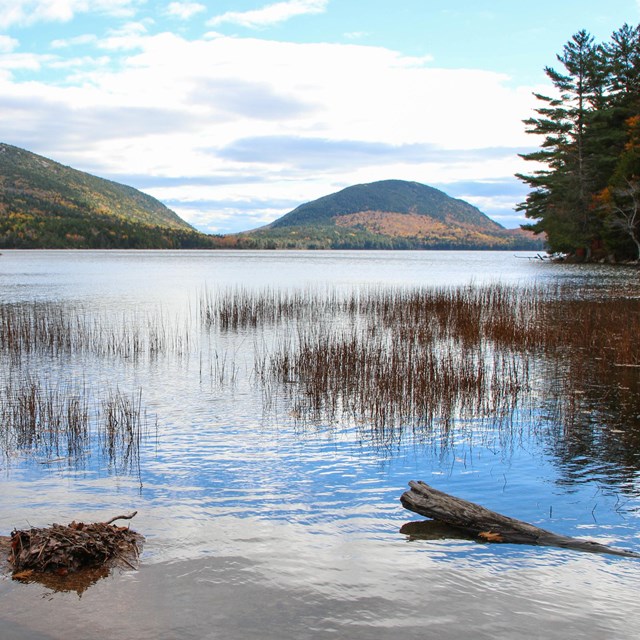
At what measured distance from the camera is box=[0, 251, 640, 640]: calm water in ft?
15.8

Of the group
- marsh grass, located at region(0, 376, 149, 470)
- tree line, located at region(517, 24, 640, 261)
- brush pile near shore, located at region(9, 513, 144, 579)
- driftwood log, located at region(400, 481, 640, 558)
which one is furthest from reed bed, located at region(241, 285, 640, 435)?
tree line, located at region(517, 24, 640, 261)

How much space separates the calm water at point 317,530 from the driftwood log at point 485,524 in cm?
11

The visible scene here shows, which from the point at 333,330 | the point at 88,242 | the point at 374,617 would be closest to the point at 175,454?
the point at 374,617

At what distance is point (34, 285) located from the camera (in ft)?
136

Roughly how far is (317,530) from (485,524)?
5.10ft

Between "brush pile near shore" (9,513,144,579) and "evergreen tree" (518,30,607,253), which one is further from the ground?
"evergreen tree" (518,30,607,253)

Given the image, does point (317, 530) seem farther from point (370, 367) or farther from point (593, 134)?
point (593, 134)

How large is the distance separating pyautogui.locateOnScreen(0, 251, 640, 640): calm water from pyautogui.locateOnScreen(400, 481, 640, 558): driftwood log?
0.11 meters

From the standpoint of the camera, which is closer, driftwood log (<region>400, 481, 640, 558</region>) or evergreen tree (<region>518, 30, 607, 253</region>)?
driftwood log (<region>400, 481, 640, 558</region>)

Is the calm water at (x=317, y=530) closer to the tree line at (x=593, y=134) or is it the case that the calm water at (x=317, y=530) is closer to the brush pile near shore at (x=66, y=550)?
the brush pile near shore at (x=66, y=550)

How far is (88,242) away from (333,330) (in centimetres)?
16547

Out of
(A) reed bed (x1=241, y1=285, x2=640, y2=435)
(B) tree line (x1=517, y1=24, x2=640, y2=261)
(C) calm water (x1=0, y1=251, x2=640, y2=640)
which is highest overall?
(B) tree line (x1=517, y1=24, x2=640, y2=261)

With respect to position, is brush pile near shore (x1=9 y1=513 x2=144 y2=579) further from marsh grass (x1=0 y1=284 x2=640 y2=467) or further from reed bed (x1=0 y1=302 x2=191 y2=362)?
reed bed (x1=0 y1=302 x2=191 y2=362)

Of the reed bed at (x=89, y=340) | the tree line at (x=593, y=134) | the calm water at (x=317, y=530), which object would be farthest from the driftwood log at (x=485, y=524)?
the tree line at (x=593, y=134)
